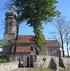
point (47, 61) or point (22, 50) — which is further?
point (22, 50)

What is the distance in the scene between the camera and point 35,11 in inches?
2061

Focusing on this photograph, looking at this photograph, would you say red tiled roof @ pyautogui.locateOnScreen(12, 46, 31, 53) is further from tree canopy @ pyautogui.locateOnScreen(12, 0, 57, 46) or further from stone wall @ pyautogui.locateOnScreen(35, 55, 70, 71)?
stone wall @ pyautogui.locateOnScreen(35, 55, 70, 71)

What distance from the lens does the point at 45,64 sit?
1778 inches

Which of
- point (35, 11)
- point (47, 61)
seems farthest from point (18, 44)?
point (47, 61)

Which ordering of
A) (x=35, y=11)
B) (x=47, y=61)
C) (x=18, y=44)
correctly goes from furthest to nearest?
(x=18, y=44), (x=35, y=11), (x=47, y=61)

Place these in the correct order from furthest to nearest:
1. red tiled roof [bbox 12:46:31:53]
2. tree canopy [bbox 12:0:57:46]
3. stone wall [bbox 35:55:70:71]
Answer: red tiled roof [bbox 12:46:31:53], tree canopy [bbox 12:0:57:46], stone wall [bbox 35:55:70:71]

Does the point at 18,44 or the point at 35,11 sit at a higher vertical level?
the point at 35,11

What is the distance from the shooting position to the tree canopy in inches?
2047

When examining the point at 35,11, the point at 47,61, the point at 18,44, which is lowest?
the point at 47,61

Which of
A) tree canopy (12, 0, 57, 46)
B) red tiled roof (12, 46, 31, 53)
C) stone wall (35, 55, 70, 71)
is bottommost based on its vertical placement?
stone wall (35, 55, 70, 71)

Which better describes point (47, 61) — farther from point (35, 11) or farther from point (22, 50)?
point (22, 50)

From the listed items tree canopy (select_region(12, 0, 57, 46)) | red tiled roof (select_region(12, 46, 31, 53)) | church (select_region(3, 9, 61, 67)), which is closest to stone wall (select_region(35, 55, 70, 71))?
church (select_region(3, 9, 61, 67))

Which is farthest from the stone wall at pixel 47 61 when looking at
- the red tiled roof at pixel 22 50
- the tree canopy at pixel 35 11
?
the red tiled roof at pixel 22 50

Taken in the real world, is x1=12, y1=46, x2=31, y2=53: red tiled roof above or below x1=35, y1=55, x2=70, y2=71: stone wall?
above
